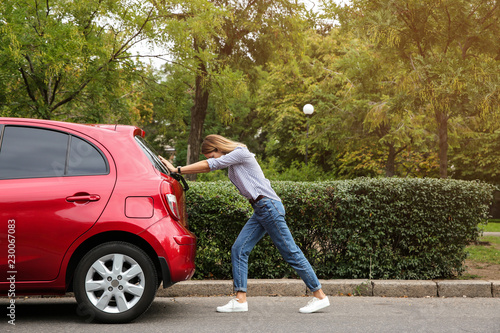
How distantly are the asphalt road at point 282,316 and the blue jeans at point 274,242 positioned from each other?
0.34 metres

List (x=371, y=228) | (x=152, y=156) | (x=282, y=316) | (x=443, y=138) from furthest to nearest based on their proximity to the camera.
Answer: (x=443, y=138) → (x=371, y=228) → (x=282, y=316) → (x=152, y=156)

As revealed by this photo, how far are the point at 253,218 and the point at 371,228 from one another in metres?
2.01

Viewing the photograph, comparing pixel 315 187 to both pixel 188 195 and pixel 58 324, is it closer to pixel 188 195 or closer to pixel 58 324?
pixel 188 195

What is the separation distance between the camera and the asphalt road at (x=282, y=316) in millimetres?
4543

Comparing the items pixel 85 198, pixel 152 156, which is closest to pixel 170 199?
pixel 152 156

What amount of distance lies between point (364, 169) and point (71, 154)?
894 inches

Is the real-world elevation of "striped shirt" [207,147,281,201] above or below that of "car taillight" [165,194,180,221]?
above

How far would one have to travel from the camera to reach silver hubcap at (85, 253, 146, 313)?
4449 millimetres

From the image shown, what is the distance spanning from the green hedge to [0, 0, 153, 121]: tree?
4011 mm

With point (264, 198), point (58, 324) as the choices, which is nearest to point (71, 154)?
point (58, 324)

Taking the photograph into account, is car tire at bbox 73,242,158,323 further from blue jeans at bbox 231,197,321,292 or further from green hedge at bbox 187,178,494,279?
green hedge at bbox 187,178,494,279

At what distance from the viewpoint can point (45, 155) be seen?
4.63 metres

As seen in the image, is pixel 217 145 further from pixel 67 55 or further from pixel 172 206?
pixel 67 55

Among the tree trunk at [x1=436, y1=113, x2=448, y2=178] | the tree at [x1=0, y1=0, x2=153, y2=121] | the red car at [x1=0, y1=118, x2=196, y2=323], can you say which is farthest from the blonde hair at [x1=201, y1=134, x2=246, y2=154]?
the tree trunk at [x1=436, y1=113, x2=448, y2=178]
